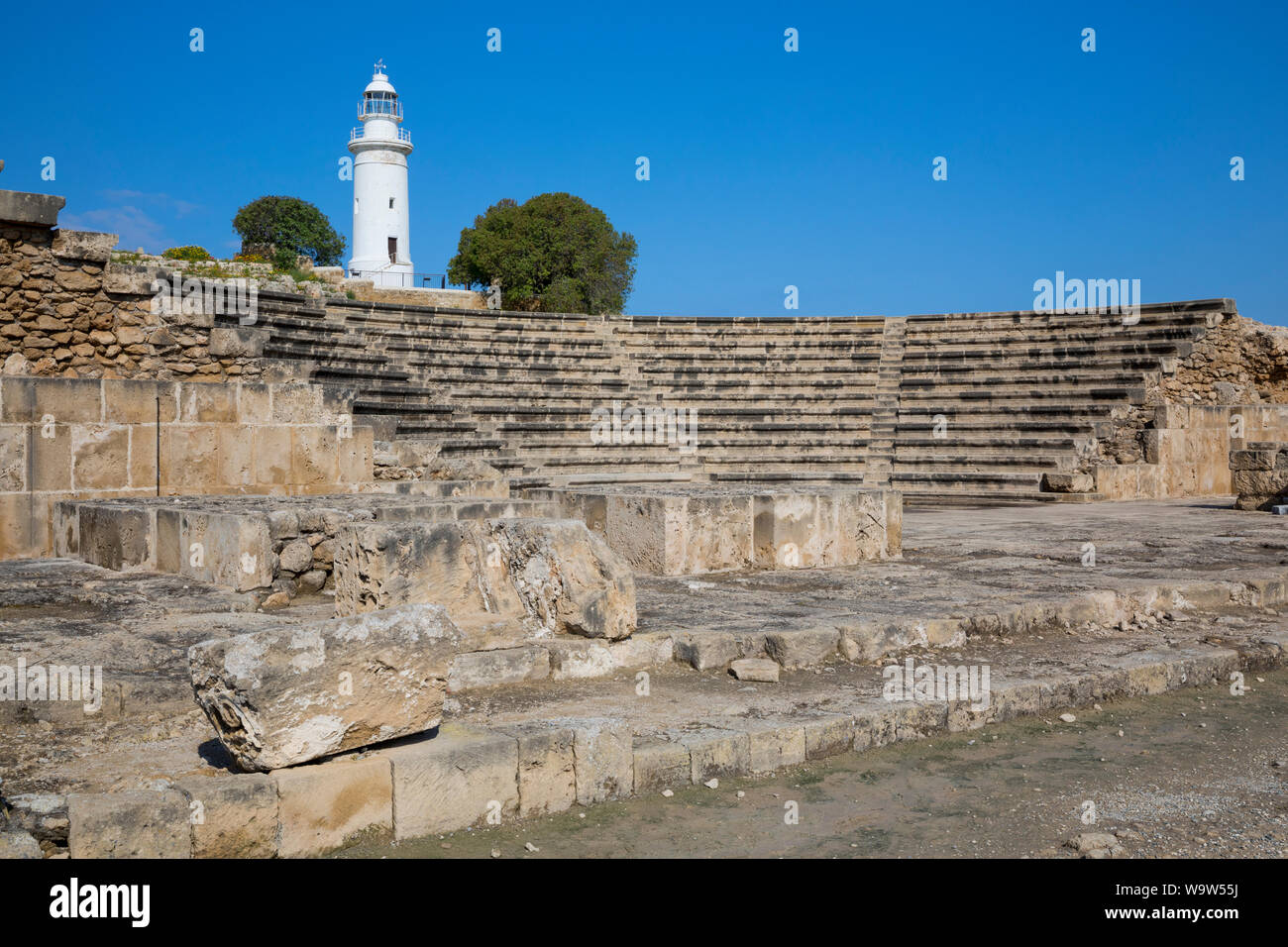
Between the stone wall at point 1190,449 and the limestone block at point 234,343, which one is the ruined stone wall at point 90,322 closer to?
the limestone block at point 234,343

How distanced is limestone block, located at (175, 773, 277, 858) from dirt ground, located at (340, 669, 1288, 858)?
0.26 metres

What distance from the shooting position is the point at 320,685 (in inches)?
130

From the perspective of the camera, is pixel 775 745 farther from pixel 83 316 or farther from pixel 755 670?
pixel 83 316

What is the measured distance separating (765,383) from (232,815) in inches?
618

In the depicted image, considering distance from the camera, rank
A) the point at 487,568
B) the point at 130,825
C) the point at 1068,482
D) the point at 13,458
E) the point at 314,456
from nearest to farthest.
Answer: the point at 130,825 → the point at 487,568 → the point at 13,458 → the point at 314,456 → the point at 1068,482

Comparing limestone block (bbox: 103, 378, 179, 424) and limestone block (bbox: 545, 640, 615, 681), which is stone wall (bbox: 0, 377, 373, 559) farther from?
limestone block (bbox: 545, 640, 615, 681)

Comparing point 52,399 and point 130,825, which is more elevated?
point 52,399

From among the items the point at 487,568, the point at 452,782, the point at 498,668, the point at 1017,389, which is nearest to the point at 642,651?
the point at 498,668

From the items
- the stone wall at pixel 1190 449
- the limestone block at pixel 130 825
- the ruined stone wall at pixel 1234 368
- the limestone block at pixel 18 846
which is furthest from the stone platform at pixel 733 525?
the ruined stone wall at pixel 1234 368

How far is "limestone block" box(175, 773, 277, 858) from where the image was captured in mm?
3045

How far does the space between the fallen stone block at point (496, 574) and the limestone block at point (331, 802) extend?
1.63m

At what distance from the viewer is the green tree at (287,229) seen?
46.9 m

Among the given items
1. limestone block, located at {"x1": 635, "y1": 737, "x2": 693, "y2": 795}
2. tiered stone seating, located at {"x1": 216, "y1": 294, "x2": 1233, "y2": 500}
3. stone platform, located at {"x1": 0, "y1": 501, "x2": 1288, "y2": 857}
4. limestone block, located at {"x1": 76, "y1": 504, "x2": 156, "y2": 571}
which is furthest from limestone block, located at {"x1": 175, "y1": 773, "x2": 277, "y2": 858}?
tiered stone seating, located at {"x1": 216, "y1": 294, "x2": 1233, "y2": 500}
